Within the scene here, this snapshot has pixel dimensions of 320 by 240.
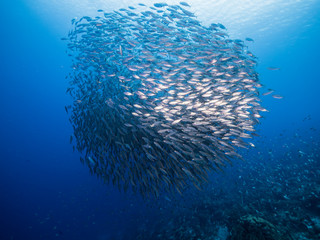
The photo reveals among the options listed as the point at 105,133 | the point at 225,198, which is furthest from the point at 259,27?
the point at 105,133

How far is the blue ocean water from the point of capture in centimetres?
752

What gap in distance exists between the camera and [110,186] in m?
17.7

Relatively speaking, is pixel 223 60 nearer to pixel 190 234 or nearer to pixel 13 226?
pixel 190 234

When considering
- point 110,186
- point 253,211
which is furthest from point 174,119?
point 110,186

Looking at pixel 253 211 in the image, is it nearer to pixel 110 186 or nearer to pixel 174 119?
pixel 174 119

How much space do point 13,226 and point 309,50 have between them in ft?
235

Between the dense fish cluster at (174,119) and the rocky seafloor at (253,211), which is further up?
the dense fish cluster at (174,119)

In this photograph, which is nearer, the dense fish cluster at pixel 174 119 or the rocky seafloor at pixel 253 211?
the rocky seafloor at pixel 253 211

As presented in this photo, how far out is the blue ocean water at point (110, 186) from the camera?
7.52m

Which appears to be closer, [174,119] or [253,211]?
[174,119]

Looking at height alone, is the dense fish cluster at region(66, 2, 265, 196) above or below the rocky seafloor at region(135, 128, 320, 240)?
above

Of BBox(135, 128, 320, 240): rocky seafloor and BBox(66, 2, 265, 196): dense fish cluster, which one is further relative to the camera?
BBox(66, 2, 265, 196): dense fish cluster

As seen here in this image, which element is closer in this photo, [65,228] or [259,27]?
[65,228]

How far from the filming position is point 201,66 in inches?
281
